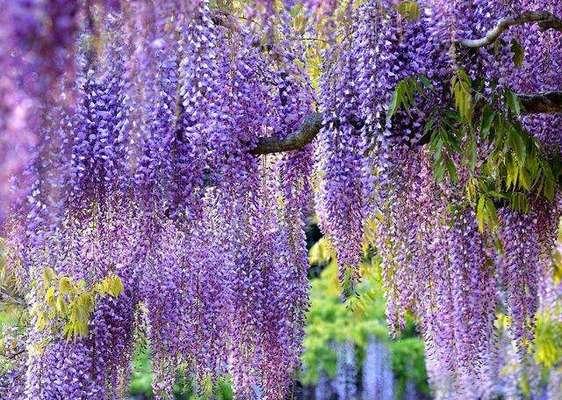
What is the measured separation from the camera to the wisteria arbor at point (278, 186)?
14.9 feet

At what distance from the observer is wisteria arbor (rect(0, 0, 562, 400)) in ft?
14.9

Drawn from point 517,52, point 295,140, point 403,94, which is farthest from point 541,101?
point 295,140

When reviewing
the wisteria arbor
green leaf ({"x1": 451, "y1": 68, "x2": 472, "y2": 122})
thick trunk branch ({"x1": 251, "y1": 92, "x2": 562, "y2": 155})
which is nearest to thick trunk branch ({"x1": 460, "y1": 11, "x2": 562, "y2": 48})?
the wisteria arbor

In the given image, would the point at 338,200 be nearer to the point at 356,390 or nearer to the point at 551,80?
the point at 551,80

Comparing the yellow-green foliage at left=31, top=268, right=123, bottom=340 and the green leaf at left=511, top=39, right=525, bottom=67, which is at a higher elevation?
the green leaf at left=511, top=39, right=525, bottom=67

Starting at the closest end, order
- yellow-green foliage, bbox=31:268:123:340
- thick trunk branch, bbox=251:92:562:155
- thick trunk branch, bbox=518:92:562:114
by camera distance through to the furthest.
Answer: thick trunk branch, bbox=518:92:562:114 → thick trunk branch, bbox=251:92:562:155 → yellow-green foliage, bbox=31:268:123:340

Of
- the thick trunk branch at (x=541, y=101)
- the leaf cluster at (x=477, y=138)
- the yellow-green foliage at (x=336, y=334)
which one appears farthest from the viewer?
the yellow-green foliage at (x=336, y=334)

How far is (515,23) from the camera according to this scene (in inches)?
169

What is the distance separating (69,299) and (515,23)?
2.38 m

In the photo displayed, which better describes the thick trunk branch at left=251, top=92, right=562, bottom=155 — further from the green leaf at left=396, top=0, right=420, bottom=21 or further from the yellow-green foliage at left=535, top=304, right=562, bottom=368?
the yellow-green foliage at left=535, top=304, right=562, bottom=368

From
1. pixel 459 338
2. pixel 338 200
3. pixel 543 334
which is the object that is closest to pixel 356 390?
pixel 543 334

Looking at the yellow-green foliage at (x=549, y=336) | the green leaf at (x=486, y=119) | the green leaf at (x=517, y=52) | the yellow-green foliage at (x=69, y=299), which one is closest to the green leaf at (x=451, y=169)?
the green leaf at (x=486, y=119)

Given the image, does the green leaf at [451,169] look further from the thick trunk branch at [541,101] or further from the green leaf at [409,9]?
the green leaf at [409,9]

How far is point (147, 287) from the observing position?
5.50 metres
